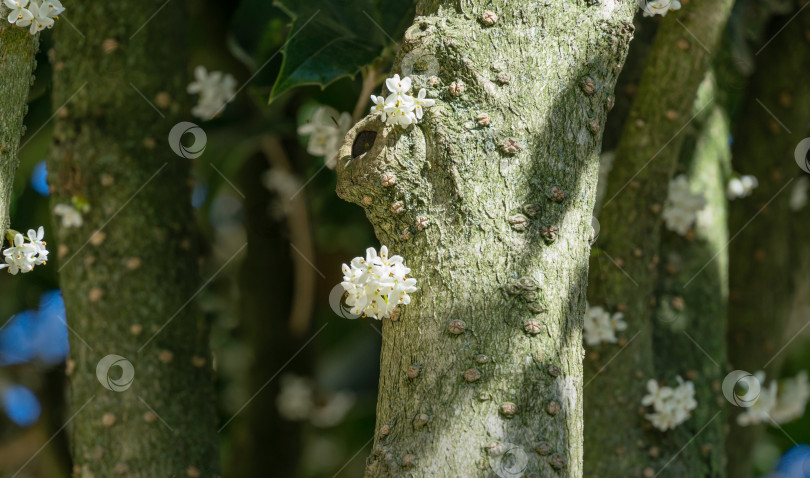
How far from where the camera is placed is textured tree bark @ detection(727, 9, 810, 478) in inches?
82.6

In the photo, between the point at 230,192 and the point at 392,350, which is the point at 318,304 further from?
the point at 392,350

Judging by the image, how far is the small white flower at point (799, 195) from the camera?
2.27m

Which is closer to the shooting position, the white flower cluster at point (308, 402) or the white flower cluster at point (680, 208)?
the white flower cluster at point (680, 208)

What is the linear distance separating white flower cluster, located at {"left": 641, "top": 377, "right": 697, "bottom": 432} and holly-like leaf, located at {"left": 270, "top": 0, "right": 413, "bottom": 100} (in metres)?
0.88

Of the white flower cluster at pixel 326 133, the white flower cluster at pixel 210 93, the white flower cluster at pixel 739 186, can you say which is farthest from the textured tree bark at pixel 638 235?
the white flower cluster at pixel 210 93

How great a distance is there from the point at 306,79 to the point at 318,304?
137 centimetres

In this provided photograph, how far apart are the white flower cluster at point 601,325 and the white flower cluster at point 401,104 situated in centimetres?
74

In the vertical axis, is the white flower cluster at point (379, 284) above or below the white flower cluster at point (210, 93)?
above

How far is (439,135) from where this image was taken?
99 cm

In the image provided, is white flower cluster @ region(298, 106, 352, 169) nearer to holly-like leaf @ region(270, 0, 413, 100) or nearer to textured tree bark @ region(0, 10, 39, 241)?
holly-like leaf @ region(270, 0, 413, 100)

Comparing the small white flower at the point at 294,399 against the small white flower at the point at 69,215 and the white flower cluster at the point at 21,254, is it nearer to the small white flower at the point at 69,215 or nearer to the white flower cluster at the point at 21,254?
the small white flower at the point at 69,215

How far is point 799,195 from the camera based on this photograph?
7.55 feet

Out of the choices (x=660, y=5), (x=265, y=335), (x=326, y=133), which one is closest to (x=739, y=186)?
(x=660, y=5)

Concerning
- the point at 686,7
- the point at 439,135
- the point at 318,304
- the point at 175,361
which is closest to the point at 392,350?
the point at 439,135
